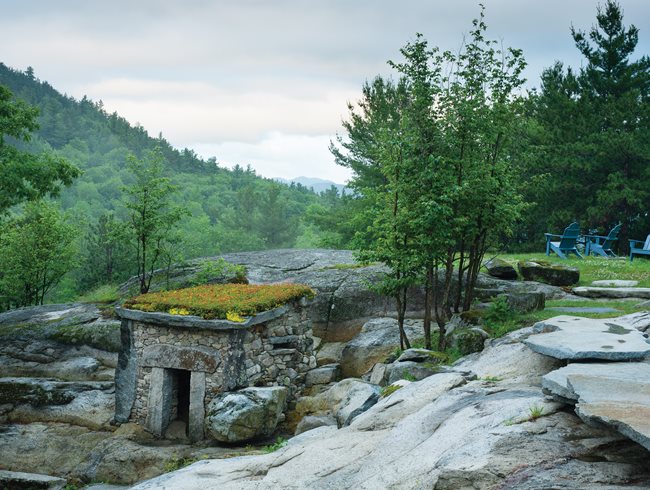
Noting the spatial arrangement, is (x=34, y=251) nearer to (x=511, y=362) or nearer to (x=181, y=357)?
(x=181, y=357)

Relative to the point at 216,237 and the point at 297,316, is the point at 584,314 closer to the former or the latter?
the point at 297,316

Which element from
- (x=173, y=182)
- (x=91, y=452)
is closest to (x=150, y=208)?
(x=91, y=452)

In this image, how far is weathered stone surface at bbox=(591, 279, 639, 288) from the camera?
44.9ft

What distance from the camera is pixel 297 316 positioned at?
535 inches

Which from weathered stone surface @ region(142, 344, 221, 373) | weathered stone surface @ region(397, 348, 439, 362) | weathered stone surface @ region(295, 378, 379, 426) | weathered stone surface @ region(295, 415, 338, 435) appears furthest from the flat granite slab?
weathered stone surface @ region(142, 344, 221, 373)

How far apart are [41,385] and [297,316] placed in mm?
6868

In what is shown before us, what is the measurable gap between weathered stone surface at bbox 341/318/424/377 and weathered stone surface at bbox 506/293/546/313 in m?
2.77

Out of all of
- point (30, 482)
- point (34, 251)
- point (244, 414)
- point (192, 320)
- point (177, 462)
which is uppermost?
point (34, 251)

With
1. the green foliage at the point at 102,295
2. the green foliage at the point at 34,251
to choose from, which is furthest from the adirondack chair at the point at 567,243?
the green foliage at the point at 34,251

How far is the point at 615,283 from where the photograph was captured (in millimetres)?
13961

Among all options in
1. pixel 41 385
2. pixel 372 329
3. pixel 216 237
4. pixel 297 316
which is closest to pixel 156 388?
pixel 297 316

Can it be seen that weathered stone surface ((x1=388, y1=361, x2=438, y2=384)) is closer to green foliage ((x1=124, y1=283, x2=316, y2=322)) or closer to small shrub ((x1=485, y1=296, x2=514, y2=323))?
small shrub ((x1=485, y1=296, x2=514, y2=323))

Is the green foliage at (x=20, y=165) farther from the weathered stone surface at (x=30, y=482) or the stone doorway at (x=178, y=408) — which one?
the weathered stone surface at (x=30, y=482)

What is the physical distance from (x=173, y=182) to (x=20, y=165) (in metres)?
60.2
